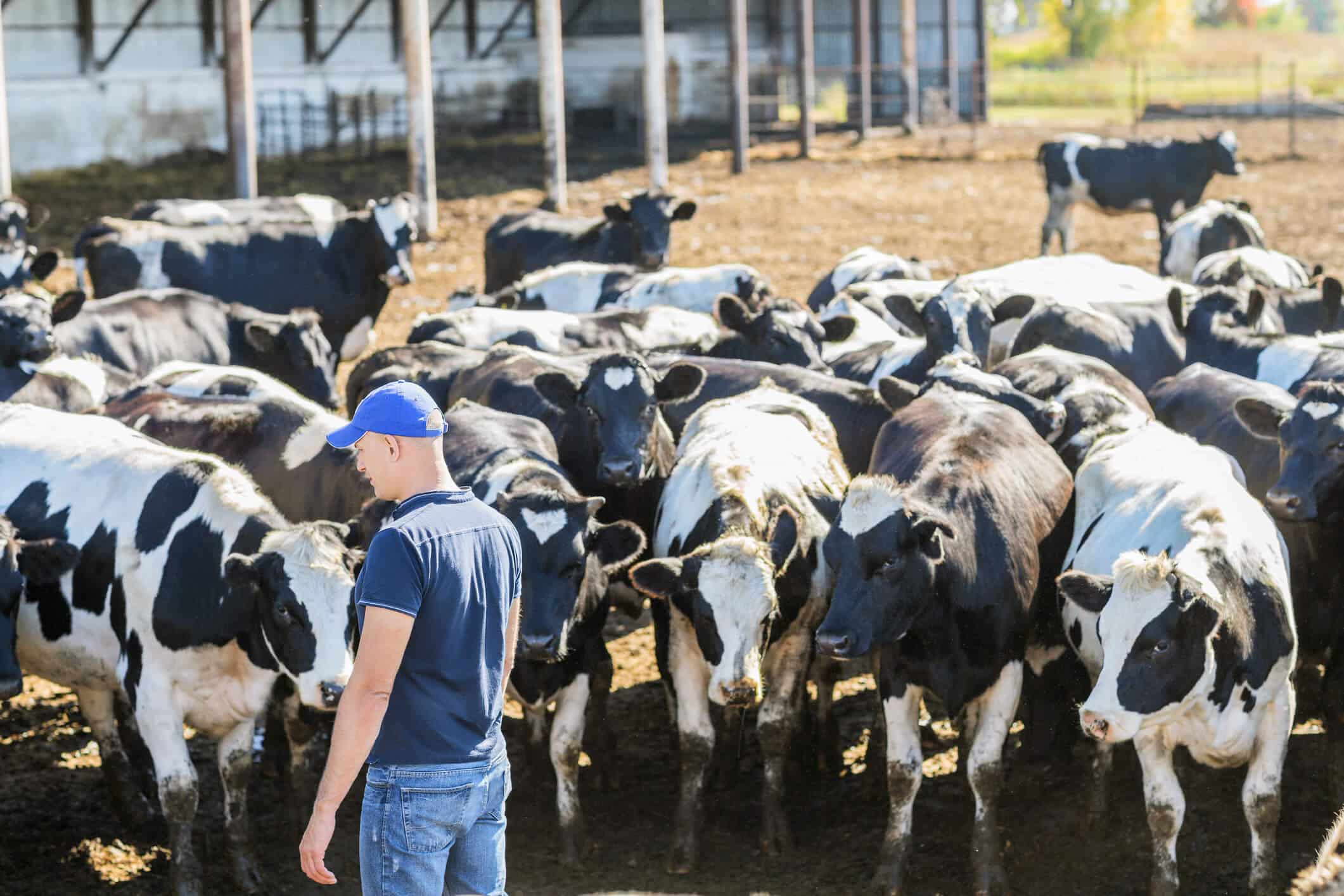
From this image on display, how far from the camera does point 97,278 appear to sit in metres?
12.9

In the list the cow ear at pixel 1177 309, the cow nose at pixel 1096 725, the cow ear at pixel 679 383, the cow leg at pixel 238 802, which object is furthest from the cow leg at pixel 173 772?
the cow ear at pixel 1177 309

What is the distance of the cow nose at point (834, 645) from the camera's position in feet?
19.0

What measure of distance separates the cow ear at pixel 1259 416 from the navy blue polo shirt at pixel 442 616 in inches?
163

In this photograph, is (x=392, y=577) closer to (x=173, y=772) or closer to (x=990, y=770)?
(x=173, y=772)

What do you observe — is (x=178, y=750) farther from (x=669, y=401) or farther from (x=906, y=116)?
(x=906, y=116)

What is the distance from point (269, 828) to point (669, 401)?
9.23ft

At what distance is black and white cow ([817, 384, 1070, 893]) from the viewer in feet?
19.4

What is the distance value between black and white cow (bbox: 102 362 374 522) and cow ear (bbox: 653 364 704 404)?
1.48m

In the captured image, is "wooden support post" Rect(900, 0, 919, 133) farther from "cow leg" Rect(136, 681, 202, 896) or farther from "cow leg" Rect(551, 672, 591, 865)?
"cow leg" Rect(136, 681, 202, 896)

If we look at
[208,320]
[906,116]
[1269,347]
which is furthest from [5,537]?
[906,116]

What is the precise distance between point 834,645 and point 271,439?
3184 millimetres

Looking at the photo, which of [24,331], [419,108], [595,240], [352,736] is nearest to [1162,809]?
[352,736]

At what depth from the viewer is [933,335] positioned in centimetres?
931

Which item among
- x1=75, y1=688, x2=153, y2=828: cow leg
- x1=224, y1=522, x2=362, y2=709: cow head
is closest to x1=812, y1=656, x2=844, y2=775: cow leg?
x1=224, y1=522, x2=362, y2=709: cow head
